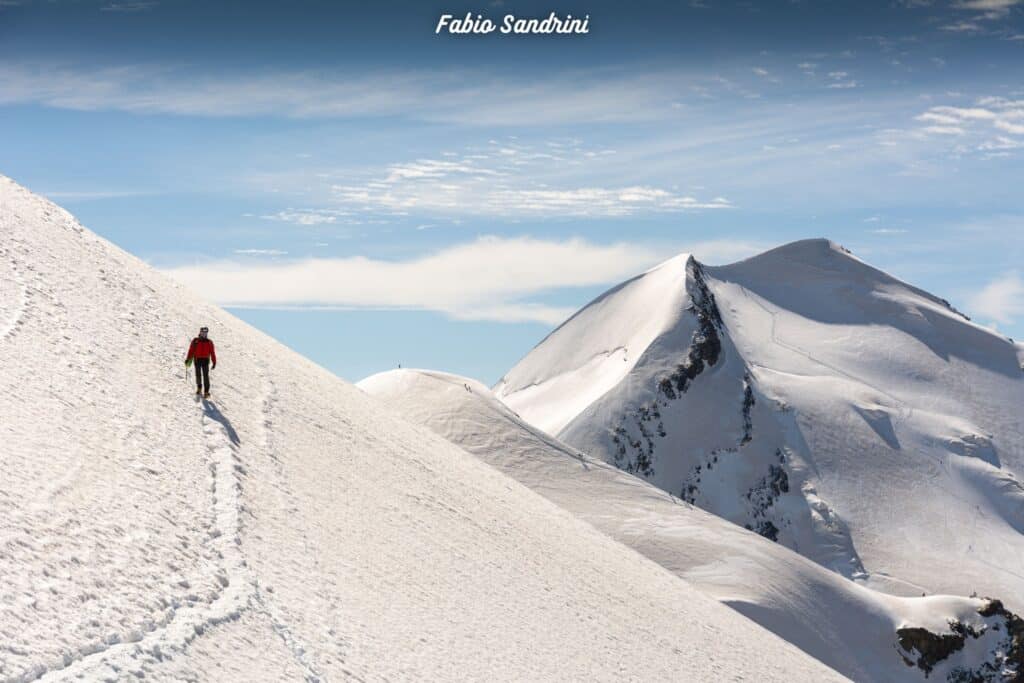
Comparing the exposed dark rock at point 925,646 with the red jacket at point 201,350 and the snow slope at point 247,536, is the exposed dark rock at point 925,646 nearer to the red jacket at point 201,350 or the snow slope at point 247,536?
the snow slope at point 247,536

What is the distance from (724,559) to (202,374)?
4680 centimetres

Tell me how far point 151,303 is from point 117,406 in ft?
32.2

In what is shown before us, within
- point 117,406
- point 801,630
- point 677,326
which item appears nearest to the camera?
point 117,406

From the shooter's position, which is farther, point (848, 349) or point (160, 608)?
point (848, 349)

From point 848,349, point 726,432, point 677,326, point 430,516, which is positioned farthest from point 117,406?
point 848,349

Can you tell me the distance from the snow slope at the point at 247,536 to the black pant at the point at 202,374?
1.45 feet

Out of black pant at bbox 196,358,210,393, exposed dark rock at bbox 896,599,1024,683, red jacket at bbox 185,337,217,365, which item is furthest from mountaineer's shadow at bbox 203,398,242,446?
exposed dark rock at bbox 896,599,1024,683

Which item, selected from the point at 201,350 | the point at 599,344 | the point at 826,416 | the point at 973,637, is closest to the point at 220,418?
the point at 201,350

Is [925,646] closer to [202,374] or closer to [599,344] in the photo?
[202,374]

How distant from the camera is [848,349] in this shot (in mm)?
161000

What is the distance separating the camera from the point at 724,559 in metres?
67.9

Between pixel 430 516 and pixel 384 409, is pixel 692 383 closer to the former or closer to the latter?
→ pixel 384 409

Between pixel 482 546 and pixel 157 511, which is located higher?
pixel 157 511

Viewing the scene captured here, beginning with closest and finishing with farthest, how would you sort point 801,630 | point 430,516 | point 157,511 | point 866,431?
1. point 157,511
2. point 430,516
3. point 801,630
4. point 866,431
